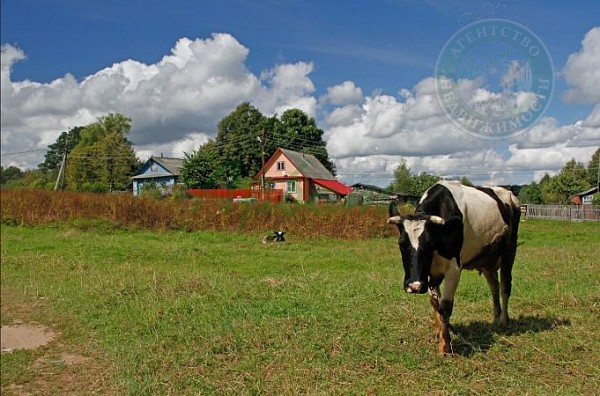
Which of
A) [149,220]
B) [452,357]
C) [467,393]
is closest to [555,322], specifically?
[452,357]

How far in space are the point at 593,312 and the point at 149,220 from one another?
1812cm

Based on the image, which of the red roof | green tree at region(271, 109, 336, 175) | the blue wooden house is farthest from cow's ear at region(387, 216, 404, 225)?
green tree at region(271, 109, 336, 175)

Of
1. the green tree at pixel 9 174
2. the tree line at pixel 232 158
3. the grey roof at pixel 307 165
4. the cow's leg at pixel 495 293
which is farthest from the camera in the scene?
the grey roof at pixel 307 165

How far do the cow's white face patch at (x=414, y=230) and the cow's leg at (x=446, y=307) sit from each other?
2.54 feet

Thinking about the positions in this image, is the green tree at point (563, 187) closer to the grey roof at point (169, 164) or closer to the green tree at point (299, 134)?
the green tree at point (299, 134)

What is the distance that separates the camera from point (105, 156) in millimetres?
48906

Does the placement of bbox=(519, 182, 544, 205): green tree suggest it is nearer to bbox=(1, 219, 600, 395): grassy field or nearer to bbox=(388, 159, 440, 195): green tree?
bbox=(388, 159, 440, 195): green tree

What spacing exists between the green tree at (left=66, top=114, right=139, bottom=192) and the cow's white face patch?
44.2m

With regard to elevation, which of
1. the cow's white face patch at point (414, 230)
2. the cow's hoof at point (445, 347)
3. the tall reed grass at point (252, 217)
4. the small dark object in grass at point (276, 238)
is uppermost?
the cow's white face patch at point (414, 230)

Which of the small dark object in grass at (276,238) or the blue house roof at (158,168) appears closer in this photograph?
the small dark object in grass at (276,238)

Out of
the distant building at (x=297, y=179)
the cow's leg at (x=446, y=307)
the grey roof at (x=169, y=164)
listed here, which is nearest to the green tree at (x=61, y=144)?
the cow's leg at (x=446, y=307)

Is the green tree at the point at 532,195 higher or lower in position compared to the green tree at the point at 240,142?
lower

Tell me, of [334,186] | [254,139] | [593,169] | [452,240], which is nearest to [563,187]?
[593,169]

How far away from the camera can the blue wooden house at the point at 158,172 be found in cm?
5346
